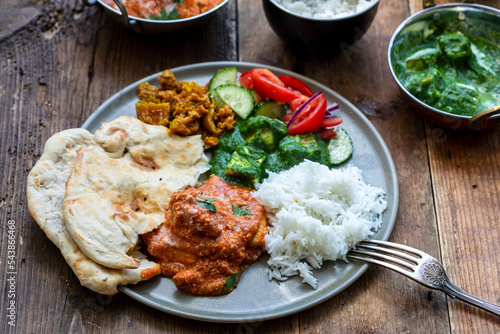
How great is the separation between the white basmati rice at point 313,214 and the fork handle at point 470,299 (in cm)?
68

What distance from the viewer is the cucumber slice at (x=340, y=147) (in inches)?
157

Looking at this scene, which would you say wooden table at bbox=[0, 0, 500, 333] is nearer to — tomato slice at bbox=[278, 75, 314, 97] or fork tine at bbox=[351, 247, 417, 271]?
fork tine at bbox=[351, 247, 417, 271]

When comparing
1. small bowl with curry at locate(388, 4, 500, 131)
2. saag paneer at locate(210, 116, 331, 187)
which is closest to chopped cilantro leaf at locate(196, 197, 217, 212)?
saag paneer at locate(210, 116, 331, 187)

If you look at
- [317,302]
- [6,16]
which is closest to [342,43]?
[317,302]

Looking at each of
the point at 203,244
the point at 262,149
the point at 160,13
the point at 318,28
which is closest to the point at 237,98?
the point at 262,149

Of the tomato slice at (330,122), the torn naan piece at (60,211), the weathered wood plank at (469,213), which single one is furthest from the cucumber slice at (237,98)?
the weathered wood plank at (469,213)

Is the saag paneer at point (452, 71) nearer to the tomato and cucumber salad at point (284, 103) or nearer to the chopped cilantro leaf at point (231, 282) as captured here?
the tomato and cucumber salad at point (284, 103)

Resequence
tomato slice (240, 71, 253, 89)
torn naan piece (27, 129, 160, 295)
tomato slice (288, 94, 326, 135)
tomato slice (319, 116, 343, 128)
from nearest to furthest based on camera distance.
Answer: torn naan piece (27, 129, 160, 295), tomato slice (288, 94, 326, 135), tomato slice (319, 116, 343, 128), tomato slice (240, 71, 253, 89)

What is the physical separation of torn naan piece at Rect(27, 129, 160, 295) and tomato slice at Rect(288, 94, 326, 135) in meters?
1.71

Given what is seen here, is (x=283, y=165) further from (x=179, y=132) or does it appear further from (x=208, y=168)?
(x=179, y=132)

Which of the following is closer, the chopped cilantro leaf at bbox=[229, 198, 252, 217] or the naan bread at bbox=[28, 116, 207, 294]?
the naan bread at bbox=[28, 116, 207, 294]

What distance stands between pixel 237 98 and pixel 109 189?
4.80 feet

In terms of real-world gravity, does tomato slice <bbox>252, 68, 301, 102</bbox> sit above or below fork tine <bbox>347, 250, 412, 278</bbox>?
above

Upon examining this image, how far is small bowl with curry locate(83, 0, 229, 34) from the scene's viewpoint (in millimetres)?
4314
